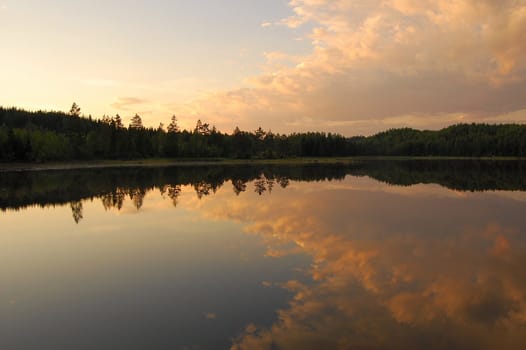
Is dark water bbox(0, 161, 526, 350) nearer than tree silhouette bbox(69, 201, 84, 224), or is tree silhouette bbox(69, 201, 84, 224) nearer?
dark water bbox(0, 161, 526, 350)

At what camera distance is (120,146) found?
449 ft

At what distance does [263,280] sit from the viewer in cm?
1545

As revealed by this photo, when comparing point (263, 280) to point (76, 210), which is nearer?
point (263, 280)

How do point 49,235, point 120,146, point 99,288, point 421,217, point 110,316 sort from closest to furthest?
point 110,316
point 99,288
point 49,235
point 421,217
point 120,146

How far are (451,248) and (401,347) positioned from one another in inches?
503

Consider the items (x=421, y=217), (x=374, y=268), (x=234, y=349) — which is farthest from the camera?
(x=421, y=217)

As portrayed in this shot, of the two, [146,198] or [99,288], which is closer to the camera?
[99,288]

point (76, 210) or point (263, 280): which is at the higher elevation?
point (263, 280)

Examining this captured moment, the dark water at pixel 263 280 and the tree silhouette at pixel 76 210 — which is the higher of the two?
the dark water at pixel 263 280

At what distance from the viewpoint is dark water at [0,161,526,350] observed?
10961 mm

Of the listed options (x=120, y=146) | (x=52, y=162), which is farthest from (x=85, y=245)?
(x=120, y=146)

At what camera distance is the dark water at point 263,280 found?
10961 millimetres

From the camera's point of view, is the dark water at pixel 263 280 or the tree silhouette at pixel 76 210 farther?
the tree silhouette at pixel 76 210

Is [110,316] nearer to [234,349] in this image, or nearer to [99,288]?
[99,288]
